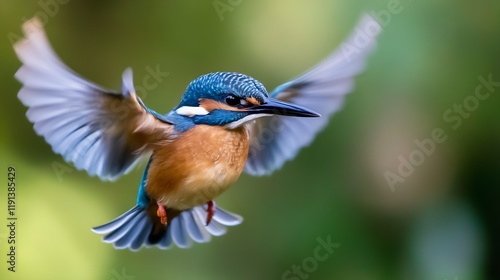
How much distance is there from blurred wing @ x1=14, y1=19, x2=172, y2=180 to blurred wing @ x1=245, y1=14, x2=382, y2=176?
173mm

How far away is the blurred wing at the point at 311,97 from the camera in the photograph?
69 centimetres

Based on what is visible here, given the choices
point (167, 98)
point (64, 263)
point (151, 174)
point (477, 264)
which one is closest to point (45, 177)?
point (64, 263)

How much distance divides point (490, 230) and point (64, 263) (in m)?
0.87

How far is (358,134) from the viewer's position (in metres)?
1.29

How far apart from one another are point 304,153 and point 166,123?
0.72 m

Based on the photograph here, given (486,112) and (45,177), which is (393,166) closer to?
(486,112)

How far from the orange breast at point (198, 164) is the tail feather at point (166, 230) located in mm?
77

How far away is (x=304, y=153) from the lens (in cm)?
127
